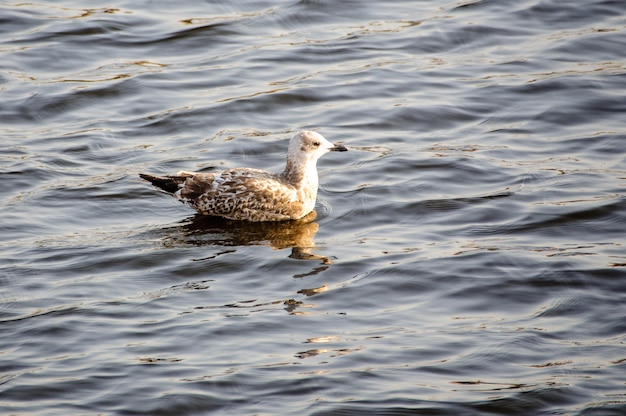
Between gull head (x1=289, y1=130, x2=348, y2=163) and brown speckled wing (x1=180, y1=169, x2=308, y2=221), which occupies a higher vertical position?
gull head (x1=289, y1=130, x2=348, y2=163)

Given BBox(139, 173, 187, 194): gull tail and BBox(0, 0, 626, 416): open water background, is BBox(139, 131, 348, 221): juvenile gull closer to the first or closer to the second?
BBox(139, 173, 187, 194): gull tail

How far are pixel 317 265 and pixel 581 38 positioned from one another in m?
7.17

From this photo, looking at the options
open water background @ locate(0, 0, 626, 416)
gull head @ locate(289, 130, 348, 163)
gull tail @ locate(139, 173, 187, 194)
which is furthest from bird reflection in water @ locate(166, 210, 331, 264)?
gull head @ locate(289, 130, 348, 163)

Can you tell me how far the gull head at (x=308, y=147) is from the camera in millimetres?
10500

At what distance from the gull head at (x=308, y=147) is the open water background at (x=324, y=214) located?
1.76ft

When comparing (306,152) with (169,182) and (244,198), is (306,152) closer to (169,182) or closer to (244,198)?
(244,198)

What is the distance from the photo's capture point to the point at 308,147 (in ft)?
34.4

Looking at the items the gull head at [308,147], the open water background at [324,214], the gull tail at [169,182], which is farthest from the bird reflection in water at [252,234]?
the gull head at [308,147]

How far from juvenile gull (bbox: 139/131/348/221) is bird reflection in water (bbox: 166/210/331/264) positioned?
7 centimetres

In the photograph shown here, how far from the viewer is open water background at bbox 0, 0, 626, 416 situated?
7.31 metres

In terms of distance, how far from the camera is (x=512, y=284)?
28.6 feet

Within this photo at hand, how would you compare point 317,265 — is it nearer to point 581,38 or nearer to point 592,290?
point 592,290

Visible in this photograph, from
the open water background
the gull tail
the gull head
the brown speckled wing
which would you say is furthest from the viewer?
the gull head

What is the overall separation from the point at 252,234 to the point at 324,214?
2.65 feet
